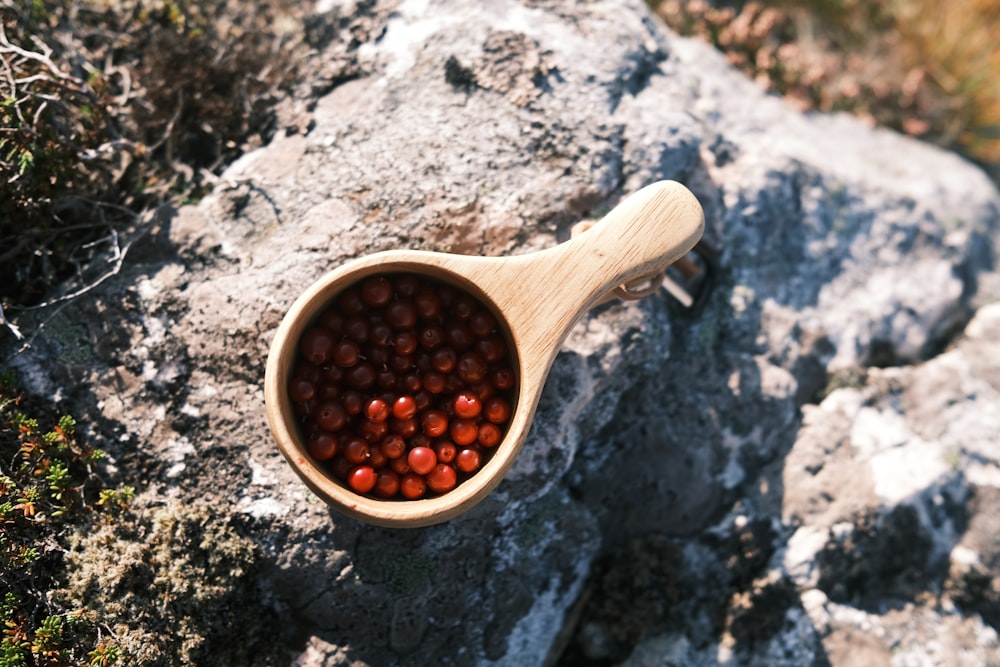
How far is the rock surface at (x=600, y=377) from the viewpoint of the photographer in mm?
2600

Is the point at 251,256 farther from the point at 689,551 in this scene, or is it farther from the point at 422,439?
the point at 689,551

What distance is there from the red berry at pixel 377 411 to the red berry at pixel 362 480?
169 mm

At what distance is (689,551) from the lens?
10.3 ft

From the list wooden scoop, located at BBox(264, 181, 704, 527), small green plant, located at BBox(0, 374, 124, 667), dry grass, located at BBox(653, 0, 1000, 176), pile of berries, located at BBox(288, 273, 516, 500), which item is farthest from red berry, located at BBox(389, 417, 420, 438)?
dry grass, located at BBox(653, 0, 1000, 176)

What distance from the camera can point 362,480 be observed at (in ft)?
7.40

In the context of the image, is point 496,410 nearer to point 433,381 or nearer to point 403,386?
point 433,381

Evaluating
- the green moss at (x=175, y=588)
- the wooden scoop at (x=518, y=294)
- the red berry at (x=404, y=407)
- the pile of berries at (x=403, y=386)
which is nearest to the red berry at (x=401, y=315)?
the pile of berries at (x=403, y=386)

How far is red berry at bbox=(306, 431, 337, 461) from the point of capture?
2.26 m

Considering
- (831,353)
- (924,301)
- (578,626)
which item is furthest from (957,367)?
(578,626)

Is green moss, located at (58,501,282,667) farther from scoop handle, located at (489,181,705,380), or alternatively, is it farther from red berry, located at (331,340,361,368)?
scoop handle, located at (489,181,705,380)

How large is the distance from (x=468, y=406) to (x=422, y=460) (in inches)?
9.1

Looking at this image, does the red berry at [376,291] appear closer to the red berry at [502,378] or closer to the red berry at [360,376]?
the red berry at [360,376]

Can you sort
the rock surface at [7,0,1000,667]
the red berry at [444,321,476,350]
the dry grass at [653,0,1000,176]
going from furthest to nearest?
the dry grass at [653,0,1000,176] → the rock surface at [7,0,1000,667] → the red berry at [444,321,476,350]

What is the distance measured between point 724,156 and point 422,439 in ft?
6.49
